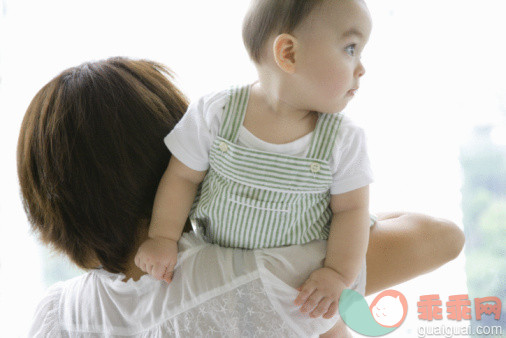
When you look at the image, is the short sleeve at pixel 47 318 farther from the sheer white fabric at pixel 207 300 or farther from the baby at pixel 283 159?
the baby at pixel 283 159

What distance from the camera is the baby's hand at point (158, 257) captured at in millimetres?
884

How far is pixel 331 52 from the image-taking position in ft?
2.68

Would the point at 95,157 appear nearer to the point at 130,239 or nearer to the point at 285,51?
the point at 130,239

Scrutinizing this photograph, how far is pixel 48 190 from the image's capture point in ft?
3.07

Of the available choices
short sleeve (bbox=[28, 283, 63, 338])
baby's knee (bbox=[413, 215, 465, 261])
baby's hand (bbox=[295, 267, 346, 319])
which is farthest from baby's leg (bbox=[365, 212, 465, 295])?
short sleeve (bbox=[28, 283, 63, 338])

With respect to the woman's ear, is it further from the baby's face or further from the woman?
the woman

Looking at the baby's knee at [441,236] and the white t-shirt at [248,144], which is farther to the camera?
the baby's knee at [441,236]

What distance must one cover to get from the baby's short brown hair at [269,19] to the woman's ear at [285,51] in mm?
13

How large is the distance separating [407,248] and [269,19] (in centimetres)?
45

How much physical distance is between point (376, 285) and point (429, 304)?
192 mm

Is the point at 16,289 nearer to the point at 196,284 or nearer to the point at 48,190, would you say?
the point at 48,190

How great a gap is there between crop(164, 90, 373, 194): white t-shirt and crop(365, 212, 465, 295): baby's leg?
146 mm

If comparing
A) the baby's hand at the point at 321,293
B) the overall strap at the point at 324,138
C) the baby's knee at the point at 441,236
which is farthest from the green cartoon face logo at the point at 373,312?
the overall strap at the point at 324,138

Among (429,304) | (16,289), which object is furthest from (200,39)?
(16,289)
